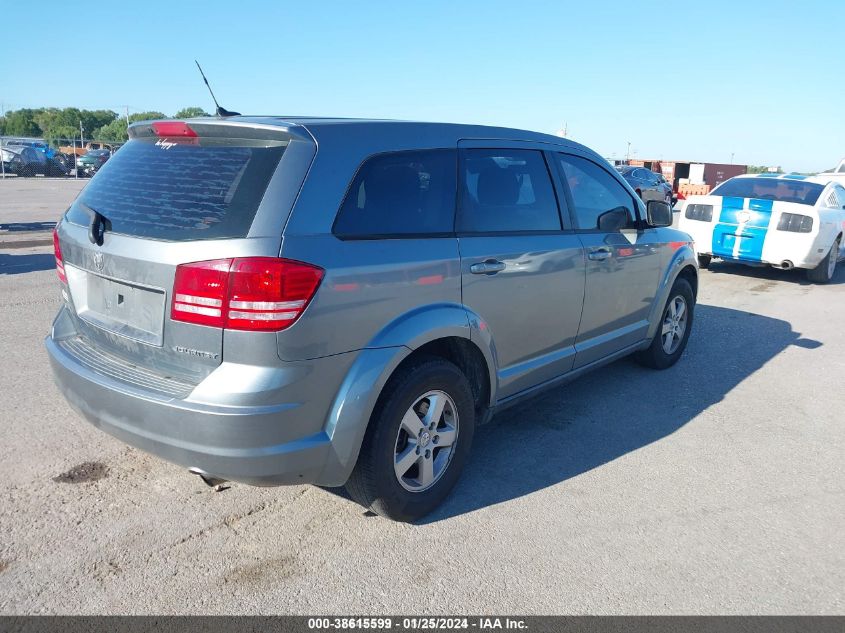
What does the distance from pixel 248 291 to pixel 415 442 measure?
1131 millimetres

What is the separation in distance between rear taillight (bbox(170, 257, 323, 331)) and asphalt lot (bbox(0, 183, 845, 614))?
3.54ft

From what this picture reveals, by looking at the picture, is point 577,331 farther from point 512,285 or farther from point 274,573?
point 274,573

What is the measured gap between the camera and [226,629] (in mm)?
2488

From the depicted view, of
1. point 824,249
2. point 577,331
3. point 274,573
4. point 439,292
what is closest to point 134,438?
point 274,573

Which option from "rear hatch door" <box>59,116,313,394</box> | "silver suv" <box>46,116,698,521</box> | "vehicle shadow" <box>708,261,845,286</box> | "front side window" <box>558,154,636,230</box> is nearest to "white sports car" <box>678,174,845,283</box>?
"vehicle shadow" <box>708,261,845,286</box>

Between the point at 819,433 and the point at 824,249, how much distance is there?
6.24 metres

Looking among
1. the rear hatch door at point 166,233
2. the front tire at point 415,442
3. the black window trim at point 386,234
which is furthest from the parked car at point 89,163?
the front tire at point 415,442

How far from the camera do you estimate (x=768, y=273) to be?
36.3ft

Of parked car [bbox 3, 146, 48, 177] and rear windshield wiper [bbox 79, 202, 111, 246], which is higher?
rear windshield wiper [bbox 79, 202, 111, 246]

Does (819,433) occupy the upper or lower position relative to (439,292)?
lower

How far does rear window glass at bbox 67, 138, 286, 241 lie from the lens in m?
2.67

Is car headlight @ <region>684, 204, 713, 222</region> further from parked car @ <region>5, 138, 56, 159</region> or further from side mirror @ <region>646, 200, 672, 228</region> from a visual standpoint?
parked car @ <region>5, 138, 56, 159</region>

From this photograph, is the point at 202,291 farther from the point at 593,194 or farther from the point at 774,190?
the point at 774,190

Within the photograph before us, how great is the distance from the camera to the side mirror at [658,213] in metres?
4.93
